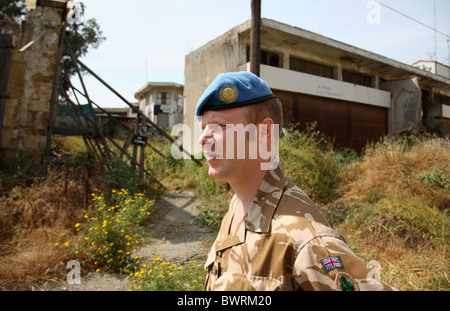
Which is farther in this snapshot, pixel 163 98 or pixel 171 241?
pixel 163 98

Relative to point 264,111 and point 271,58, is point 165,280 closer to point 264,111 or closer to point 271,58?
point 264,111

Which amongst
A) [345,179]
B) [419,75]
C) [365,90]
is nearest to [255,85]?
[345,179]

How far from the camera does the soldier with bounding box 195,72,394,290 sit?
2.75 feet

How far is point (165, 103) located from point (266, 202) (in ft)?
88.0

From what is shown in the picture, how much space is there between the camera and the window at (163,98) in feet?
88.4

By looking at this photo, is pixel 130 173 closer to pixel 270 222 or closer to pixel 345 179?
pixel 345 179

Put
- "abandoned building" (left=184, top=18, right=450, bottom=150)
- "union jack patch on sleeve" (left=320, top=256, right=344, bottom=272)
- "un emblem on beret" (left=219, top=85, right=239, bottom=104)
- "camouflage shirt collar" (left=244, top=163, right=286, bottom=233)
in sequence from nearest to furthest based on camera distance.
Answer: "union jack patch on sleeve" (left=320, top=256, right=344, bottom=272) < "camouflage shirt collar" (left=244, top=163, right=286, bottom=233) < "un emblem on beret" (left=219, top=85, right=239, bottom=104) < "abandoned building" (left=184, top=18, right=450, bottom=150)

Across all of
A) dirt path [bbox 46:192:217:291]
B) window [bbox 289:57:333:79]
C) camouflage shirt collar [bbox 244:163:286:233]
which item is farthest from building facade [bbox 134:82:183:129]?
camouflage shirt collar [bbox 244:163:286:233]

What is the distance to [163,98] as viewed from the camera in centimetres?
2709

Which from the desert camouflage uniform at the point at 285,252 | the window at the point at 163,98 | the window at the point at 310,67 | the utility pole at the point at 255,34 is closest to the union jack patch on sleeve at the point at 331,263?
the desert camouflage uniform at the point at 285,252

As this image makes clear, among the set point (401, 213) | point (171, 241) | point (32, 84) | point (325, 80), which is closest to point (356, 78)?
point (325, 80)

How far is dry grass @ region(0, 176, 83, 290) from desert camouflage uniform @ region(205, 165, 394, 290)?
3.71m

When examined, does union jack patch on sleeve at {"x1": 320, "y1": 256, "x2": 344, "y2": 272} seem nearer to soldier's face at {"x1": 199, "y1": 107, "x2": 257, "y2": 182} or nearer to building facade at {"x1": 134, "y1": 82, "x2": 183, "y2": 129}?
soldier's face at {"x1": 199, "y1": 107, "x2": 257, "y2": 182}

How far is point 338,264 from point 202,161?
26.6ft
